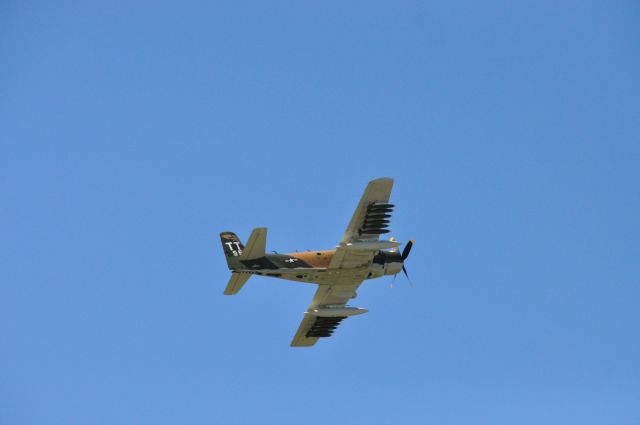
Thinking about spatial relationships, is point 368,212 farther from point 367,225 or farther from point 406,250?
point 406,250

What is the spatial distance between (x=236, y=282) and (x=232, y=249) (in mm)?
1562

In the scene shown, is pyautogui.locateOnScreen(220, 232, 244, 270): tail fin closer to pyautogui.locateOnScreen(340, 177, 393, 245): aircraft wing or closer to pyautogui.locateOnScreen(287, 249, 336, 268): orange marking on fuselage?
pyautogui.locateOnScreen(287, 249, 336, 268): orange marking on fuselage

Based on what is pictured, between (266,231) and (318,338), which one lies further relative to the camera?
(318,338)

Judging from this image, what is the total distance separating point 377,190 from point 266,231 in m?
5.29

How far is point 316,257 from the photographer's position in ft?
167

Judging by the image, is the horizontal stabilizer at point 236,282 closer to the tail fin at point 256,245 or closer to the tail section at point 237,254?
the tail section at point 237,254

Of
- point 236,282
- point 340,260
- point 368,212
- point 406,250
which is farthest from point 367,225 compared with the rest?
point 236,282

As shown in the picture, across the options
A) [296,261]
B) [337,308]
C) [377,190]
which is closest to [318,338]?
[337,308]

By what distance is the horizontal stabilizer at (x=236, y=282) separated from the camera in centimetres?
4975

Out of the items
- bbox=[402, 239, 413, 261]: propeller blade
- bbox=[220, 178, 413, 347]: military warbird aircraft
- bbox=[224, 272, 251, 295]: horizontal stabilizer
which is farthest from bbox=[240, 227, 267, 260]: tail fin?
bbox=[402, 239, 413, 261]: propeller blade

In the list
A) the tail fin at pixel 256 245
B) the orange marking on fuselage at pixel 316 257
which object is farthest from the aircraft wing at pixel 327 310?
the tail fin at pixel 256 245

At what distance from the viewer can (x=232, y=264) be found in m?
49.5

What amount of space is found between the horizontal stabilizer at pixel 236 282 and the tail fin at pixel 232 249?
0.48 m

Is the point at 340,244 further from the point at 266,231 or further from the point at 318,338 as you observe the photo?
the point at 318,338
